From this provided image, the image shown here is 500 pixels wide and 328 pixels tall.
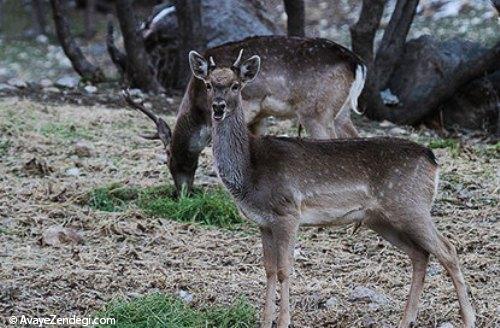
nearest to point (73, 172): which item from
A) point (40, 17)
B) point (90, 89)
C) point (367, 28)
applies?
point (367, 28)

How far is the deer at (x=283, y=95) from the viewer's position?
867cm

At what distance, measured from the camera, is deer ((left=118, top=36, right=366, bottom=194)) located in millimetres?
8672

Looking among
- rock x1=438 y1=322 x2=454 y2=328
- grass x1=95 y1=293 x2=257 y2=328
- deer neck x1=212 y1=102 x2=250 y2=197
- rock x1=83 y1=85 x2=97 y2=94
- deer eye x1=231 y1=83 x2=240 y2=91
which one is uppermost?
deer eye x1=231 y1=83 x2=240 y2=91

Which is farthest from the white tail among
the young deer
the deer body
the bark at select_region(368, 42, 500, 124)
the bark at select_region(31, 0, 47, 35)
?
the bark at select_region(31, 0, 47, 35)

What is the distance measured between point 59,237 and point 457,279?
108 inches

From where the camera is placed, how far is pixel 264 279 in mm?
6645

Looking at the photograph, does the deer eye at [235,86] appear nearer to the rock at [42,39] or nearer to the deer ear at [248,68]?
the deer ear at [248,68]

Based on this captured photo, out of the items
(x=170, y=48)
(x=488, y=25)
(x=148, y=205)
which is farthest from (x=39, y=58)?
(x=148, y=205)

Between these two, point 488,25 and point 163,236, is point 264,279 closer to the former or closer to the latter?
point 163,236

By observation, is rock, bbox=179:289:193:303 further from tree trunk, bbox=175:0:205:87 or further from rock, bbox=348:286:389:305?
tree trunk, bbox=175:0:205:87

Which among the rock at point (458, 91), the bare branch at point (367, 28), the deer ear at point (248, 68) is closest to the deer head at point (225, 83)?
the deer ear at point (248, 68)

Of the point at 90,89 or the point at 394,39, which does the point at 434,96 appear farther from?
the point at 90,89

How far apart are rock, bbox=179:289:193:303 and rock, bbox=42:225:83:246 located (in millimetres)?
1145

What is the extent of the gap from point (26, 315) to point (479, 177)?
4.58 metres
